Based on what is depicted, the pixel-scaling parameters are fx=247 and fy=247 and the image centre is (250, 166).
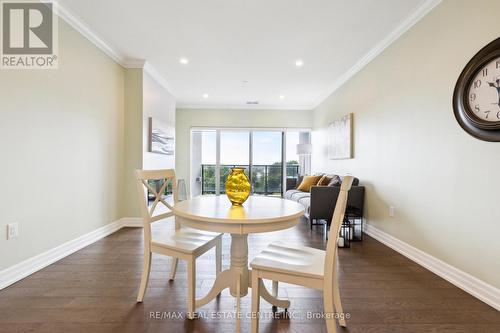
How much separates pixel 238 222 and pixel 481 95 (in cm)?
201

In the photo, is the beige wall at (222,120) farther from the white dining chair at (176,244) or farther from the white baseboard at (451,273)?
the white dining chair at (176,244)

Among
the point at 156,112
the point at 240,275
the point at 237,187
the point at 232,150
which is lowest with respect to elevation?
the point at 240,275

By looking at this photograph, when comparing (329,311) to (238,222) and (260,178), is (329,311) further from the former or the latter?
(260,178)

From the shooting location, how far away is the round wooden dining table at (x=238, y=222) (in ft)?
4.35

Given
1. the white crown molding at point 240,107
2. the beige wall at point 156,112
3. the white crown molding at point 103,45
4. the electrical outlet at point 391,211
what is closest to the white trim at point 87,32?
the white crown molding at point 103,45

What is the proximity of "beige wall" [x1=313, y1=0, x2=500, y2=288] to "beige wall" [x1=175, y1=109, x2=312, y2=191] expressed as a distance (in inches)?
120

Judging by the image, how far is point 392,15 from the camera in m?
2.51

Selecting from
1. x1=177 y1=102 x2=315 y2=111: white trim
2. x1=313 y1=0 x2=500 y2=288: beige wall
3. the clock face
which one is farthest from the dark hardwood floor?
x1=177 y1=102 x2=315 y2=111: white trim

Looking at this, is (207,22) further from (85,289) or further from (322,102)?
(322,102)

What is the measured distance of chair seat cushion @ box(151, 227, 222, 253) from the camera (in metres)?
1.62

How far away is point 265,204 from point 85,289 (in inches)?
61.5

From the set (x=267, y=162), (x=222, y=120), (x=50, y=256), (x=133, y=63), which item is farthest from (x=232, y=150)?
(x=50, y=256)

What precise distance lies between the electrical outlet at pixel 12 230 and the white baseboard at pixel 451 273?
364cm

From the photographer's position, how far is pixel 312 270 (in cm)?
131
